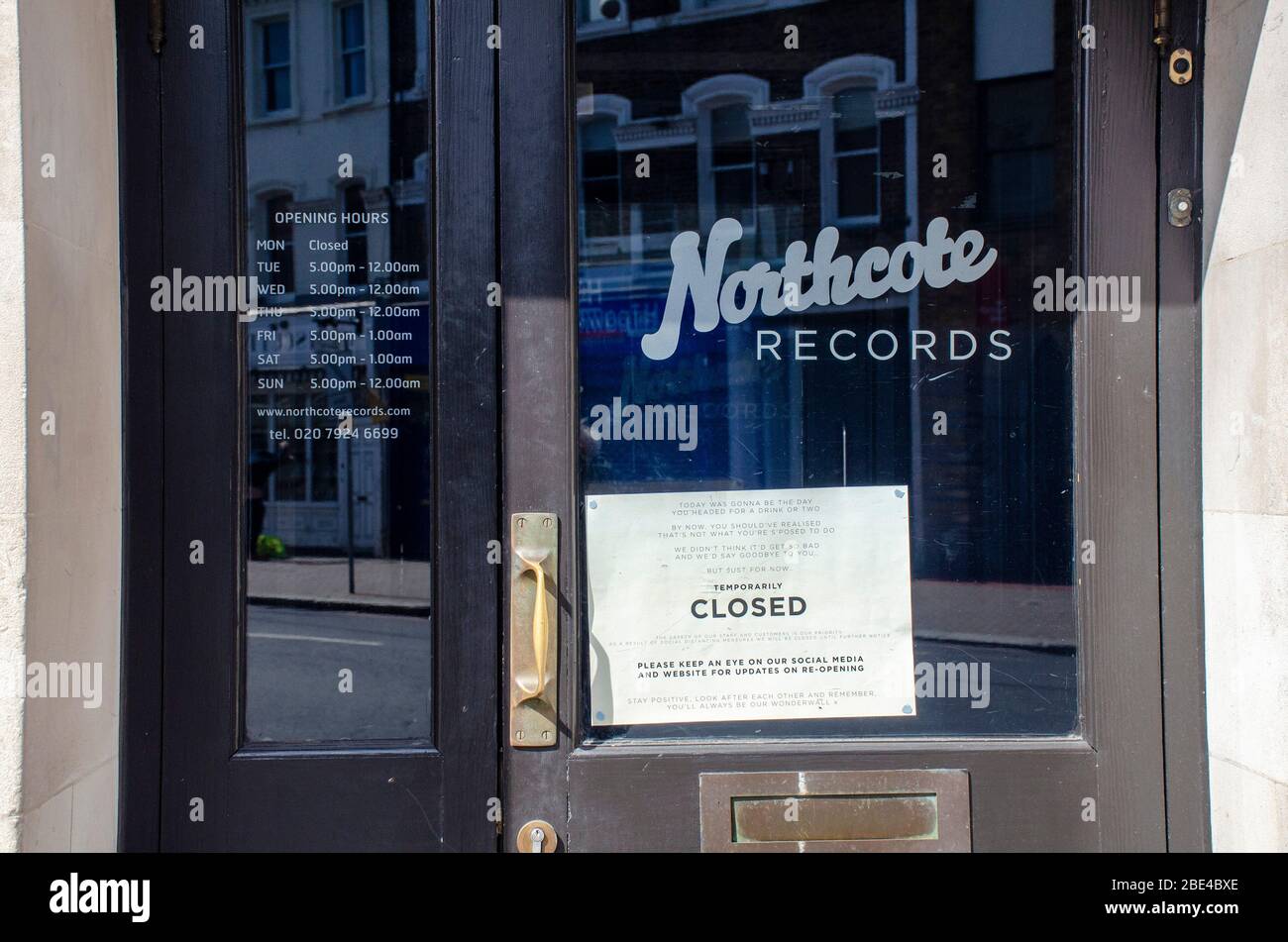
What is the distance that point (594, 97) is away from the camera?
2.41 m

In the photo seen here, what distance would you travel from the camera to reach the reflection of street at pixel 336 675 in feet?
7.78

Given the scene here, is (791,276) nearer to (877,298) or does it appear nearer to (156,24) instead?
(877,298)

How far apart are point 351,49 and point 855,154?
1.28 m

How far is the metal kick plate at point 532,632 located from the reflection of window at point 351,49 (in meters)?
1.13

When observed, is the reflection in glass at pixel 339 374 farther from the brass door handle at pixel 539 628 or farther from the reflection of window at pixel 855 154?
the reflection of window at pixel 855 154

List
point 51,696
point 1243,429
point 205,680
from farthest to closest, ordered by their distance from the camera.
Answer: point 205,680, point 1243,429, point 51,696

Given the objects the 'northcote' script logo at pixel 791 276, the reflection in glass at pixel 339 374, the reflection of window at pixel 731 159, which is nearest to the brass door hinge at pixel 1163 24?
the 'northcote' script logo at pixel 791 276

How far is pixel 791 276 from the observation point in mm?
2424

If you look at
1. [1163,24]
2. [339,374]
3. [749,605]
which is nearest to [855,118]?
[1163,24]

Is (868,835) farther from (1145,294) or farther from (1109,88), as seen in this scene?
(1109,88)

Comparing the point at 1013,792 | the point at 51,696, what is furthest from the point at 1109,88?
the point at 51,696

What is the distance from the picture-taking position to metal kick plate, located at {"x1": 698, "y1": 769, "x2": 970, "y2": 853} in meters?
2.33

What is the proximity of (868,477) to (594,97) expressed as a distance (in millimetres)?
1175
